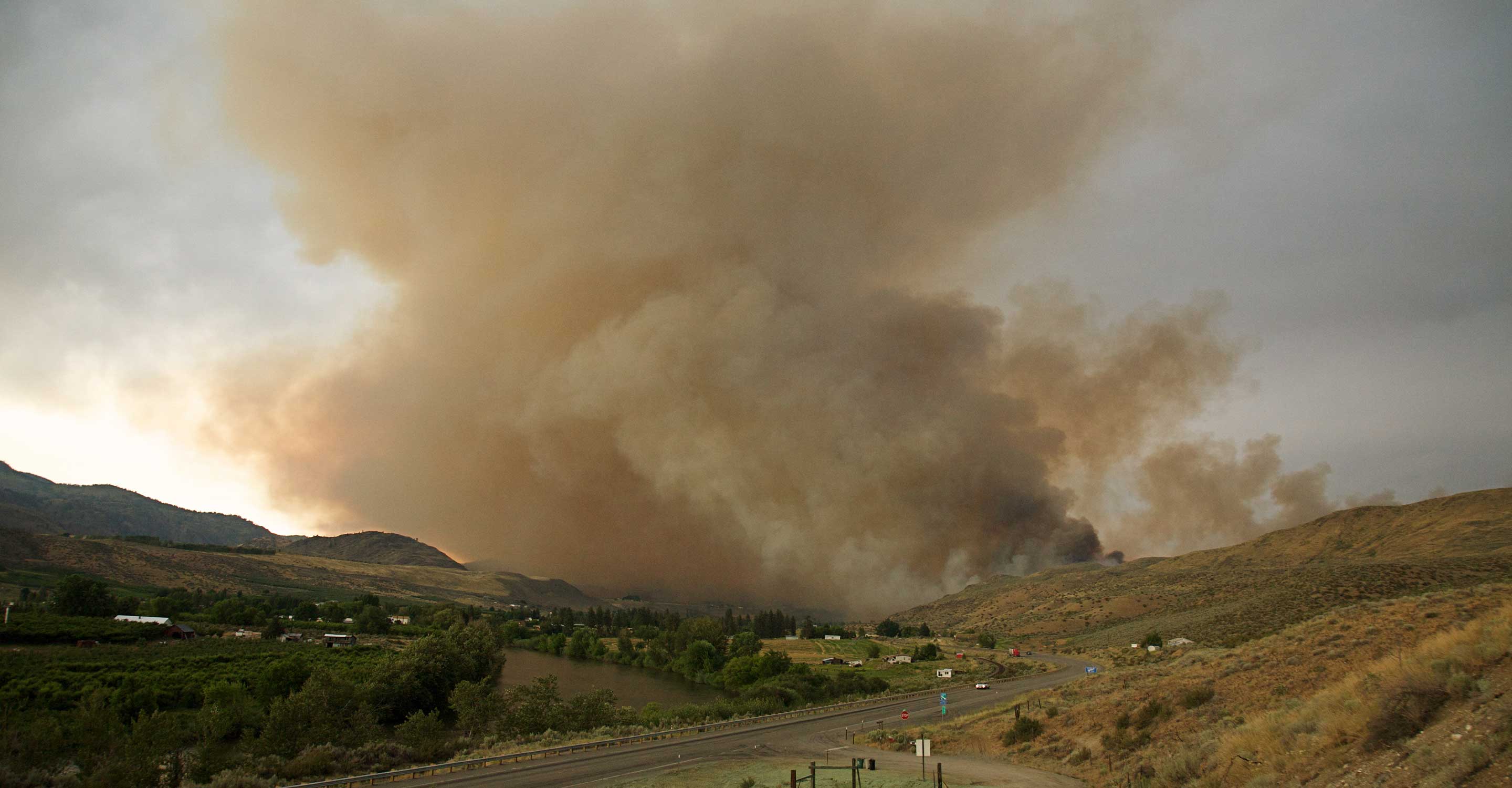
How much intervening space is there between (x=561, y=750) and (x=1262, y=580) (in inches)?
2757

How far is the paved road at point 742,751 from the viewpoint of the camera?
23672 mm

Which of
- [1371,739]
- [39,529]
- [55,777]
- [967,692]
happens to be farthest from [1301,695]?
[39,529]

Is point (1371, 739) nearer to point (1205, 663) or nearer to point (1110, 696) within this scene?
point (1110, 696)

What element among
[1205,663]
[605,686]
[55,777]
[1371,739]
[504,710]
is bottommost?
[605,686]

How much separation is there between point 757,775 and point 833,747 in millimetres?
8965

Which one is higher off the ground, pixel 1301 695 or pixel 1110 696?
pixel 1301 695

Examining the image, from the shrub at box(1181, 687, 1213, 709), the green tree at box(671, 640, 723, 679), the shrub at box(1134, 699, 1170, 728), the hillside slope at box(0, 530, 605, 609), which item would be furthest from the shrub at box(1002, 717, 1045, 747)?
the hillside slope at box(0, 530, 605, 609)

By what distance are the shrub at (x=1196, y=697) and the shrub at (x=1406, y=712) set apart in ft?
37.4

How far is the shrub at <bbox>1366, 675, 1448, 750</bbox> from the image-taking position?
10281 millimetres

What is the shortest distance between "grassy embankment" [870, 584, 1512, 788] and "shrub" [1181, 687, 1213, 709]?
0.12ft

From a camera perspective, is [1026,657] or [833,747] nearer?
[833,747]

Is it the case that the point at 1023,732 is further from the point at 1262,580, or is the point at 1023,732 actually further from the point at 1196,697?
the point at 1262,580

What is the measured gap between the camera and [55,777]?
73.4 feet

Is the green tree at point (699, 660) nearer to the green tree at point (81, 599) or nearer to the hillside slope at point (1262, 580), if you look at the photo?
the hillside slope at point (1262, 580)
